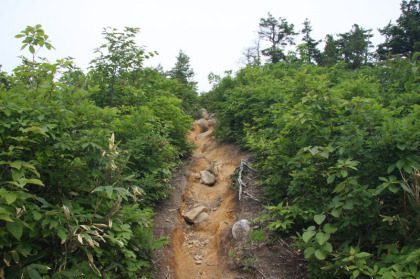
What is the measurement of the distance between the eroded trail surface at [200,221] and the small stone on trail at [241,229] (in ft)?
1.41

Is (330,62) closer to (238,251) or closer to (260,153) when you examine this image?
(260,153)

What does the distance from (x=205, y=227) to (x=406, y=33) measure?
27.9 metres

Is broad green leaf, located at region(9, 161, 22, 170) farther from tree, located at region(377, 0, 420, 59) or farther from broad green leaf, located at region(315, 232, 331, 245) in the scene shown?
tree, located at region(377, 0, 420, 59)

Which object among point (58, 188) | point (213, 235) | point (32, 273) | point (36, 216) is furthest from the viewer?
point (213, 235)

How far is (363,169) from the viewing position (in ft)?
11.5

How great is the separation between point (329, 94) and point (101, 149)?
12.4ft

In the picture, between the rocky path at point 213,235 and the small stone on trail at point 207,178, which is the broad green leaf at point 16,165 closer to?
the rocky path at point 213,235

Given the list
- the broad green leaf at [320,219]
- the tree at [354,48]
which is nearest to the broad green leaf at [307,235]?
the broad green leaf at [320,219]

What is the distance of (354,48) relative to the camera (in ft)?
83.5

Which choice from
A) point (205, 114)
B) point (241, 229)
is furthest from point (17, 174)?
point (205, 114)

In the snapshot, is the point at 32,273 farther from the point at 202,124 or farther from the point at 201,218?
the point at 202,124

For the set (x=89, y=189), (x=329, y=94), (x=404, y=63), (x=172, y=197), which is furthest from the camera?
(x=172, y=197)

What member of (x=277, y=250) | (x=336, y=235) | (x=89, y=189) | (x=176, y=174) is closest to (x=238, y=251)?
(x=277, y=250)

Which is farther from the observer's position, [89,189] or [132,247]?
[132,247]
